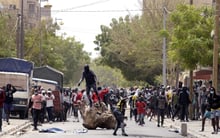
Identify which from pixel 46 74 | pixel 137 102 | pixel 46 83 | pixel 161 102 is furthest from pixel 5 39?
pixel 161 102

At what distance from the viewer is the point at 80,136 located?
2789cm

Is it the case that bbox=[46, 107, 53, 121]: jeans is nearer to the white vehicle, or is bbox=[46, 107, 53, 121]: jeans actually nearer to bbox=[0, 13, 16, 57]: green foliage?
the white vehicle

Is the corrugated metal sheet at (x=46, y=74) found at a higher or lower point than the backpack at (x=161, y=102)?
higher

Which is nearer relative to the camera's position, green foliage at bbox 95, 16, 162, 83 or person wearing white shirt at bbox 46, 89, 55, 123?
person wearing white shirt at bbox 46, 89, 55, 123

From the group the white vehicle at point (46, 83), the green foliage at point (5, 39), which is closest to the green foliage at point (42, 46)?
the green foliage at point (5, 39)

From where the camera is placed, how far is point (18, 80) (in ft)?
146

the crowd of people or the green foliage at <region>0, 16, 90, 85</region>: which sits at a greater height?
the green foliage at <region>0, 16, 90, 85</region>

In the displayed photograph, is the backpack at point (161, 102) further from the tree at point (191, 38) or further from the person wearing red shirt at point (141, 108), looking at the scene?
the tree at point (191, 38)

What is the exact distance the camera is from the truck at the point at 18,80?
4300 centimetres

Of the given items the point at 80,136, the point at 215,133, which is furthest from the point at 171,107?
the point at 80,136

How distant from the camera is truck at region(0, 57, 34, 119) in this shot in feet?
141

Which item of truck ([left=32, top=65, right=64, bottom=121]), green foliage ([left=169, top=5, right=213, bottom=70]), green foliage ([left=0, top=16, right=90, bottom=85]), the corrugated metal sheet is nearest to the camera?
green foliage ([left=169, top=5, right=213, bottom=70])

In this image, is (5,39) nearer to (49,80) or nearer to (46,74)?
(46,74)

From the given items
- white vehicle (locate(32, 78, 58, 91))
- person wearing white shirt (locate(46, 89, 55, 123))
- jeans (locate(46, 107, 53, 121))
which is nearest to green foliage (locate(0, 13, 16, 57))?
white vehicle (locate(32, 78, 58, 91))
